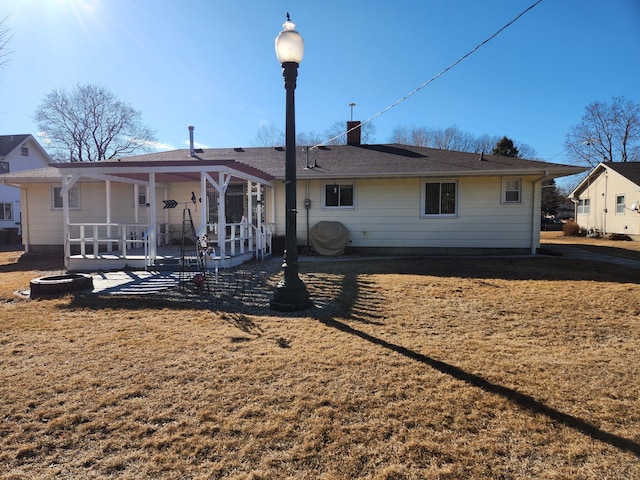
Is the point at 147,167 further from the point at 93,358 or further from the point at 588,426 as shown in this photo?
the point at 588,426

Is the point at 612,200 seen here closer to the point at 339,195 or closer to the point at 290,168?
the point at 339,195

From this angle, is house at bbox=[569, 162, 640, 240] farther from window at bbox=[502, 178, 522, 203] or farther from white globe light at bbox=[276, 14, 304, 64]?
white globe light at bbox=[276, 14, 304, 64]

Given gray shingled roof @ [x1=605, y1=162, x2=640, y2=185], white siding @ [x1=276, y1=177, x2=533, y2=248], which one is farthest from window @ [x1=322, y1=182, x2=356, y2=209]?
gray shingled roof @ [x1=605, y1=162, x2=640, y2=185]

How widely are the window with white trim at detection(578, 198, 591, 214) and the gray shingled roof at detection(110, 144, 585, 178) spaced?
1807cm

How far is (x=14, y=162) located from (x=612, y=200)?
40821 millimetres

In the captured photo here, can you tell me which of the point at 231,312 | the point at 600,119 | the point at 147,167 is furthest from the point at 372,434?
the point at 600,119

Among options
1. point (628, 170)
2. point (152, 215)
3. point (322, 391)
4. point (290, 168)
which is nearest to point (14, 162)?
point (152, 215)

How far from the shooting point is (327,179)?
12.1 meters

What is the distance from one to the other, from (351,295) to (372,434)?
389 centimetres

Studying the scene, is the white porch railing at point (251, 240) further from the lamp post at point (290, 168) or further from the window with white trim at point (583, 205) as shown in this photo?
the window with white trim at point (583, 205)

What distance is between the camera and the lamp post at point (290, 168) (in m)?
5.06


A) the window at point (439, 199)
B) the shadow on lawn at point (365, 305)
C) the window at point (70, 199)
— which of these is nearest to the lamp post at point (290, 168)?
the shadow on lawn at point (365, 305)

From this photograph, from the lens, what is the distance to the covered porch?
7.94 metres

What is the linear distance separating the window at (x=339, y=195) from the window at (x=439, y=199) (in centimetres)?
234
